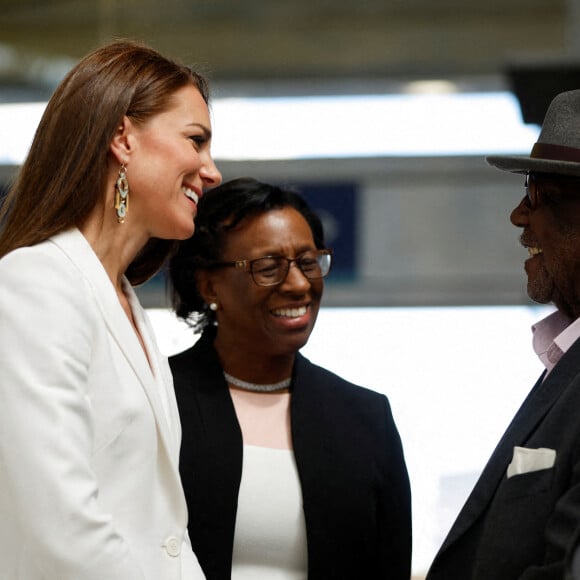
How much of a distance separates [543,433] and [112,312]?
789 mm

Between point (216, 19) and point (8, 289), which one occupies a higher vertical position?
point (216, 19)

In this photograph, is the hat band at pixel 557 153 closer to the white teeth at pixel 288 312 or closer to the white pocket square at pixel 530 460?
the white pocket square at pixel 530 460

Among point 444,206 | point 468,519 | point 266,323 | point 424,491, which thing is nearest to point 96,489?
point 468,519

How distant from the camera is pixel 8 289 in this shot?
1.93m

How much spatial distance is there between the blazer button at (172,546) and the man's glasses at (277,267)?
0.94 metres

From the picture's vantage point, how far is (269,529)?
2.69 metres

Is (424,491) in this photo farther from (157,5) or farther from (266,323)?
(157,5)

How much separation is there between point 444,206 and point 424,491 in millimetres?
1458

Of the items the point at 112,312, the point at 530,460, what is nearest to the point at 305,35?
the point at 112,312

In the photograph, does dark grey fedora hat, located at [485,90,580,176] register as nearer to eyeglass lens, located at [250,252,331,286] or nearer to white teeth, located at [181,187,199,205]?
white teeth, located at [181,187,199,205]

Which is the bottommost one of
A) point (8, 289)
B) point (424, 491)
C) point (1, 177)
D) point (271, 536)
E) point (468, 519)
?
point (424, 491)

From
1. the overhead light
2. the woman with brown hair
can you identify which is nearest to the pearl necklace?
the woman with brown hair

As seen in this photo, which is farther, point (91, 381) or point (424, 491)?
point (424, 491)

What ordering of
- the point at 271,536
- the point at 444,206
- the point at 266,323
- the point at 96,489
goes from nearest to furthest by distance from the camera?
the point at 96,489 < the point at 271,536 < the point at 266,323 < the point at 444,206
